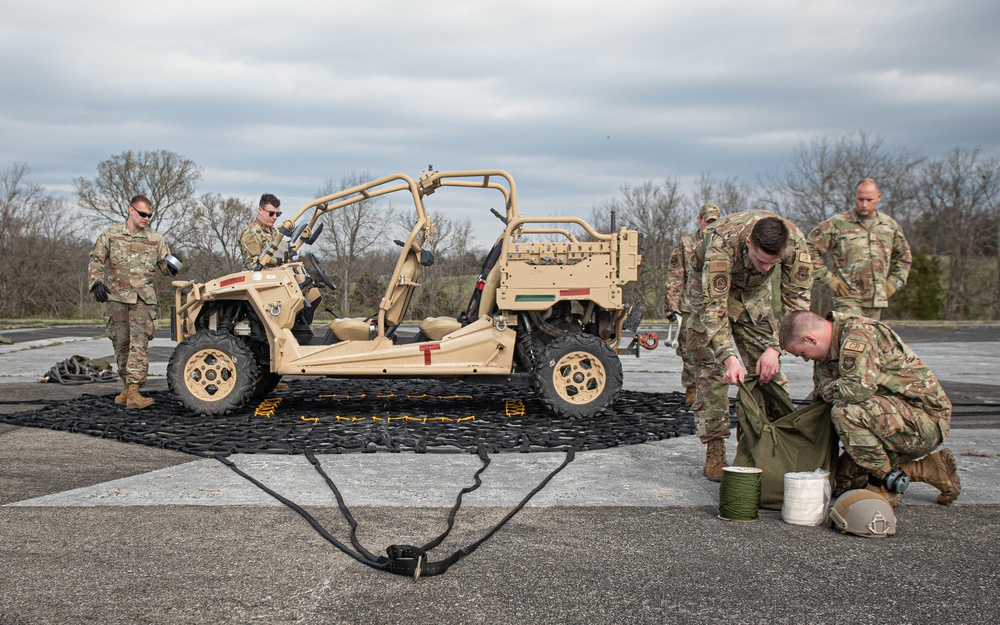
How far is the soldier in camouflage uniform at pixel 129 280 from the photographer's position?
7543 millimetres

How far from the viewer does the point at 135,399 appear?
733 centimetres

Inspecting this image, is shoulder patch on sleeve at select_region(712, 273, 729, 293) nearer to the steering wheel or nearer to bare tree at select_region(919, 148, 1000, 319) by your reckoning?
the steering wheel

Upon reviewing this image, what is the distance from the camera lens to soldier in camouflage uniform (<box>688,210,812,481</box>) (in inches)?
174

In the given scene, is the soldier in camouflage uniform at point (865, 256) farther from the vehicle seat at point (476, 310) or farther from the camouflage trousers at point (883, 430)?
the camouflage trousers at point (883, 430)

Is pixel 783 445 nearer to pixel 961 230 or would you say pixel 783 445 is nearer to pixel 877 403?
pixel 877 403

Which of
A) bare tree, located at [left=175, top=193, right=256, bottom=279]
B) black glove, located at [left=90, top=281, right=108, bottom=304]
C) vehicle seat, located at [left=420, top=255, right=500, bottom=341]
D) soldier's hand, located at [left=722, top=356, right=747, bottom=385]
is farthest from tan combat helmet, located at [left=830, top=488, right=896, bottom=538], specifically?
bare tree, located at [left=175, top=193, right=256, bottom=279]

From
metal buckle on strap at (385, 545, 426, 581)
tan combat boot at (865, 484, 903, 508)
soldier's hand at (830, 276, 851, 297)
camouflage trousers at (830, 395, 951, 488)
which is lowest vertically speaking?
metal buckle on strap at (385, 545, 426, 581)

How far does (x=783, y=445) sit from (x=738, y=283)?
107 cm

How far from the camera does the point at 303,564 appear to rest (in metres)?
3.10

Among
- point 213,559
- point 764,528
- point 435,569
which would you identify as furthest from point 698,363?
point 213,559

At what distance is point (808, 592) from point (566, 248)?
A: 14.4 ft

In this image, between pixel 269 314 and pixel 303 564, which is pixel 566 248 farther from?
pixel 303 564

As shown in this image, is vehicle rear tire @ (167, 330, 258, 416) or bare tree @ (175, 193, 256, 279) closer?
vehicle rear tire @ (167, 330, 258, 416)

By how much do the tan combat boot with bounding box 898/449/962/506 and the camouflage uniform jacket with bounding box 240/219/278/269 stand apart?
233 inches
